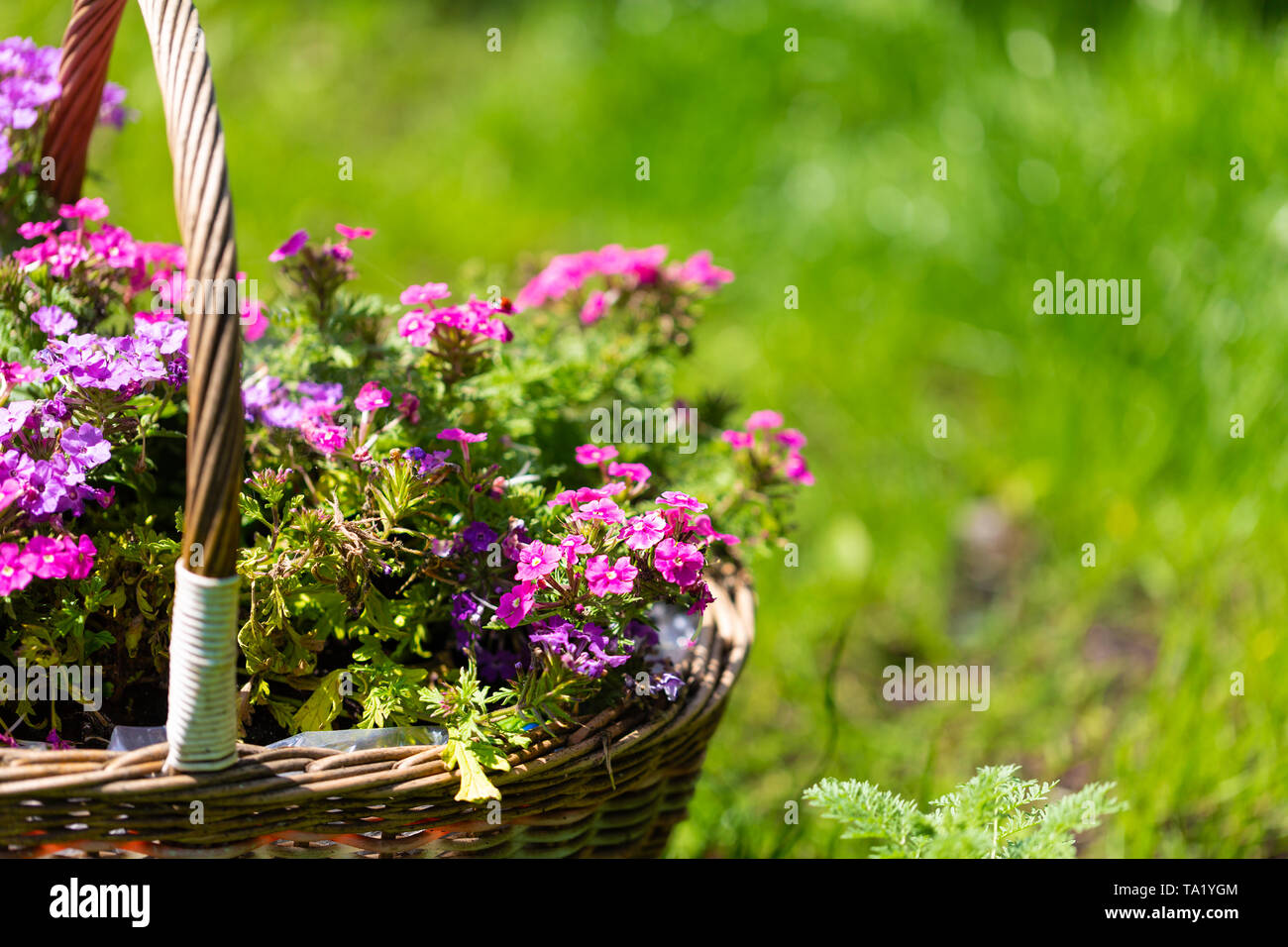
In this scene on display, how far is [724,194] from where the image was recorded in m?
3.79

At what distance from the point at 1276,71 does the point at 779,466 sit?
91.0 inches

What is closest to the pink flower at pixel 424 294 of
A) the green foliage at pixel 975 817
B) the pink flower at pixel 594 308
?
the pink flower at pixel 594 308

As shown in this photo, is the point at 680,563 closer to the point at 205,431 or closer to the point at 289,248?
the point at 205,431

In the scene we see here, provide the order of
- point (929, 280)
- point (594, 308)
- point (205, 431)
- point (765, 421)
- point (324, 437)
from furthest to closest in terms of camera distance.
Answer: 1. point (929, 280)
2. point (594, 308)
3. point (765, 421)
4. point (324, 437)
5. point (205, 431)

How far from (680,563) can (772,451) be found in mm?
430

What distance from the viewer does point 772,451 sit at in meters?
1.52

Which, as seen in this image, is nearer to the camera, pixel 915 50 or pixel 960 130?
pixel 960 130

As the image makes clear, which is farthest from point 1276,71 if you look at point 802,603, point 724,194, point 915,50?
point 802,603

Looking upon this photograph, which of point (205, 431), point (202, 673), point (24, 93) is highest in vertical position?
point (24, 93)

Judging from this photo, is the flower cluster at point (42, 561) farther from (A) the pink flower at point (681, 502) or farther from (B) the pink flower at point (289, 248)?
(A) the pink flower at point (681, 502)

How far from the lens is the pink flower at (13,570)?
1.05 m

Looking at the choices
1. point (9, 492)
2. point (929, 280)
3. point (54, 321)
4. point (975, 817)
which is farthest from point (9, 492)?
point (929, 280)

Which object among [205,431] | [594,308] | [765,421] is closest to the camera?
[205,431]
